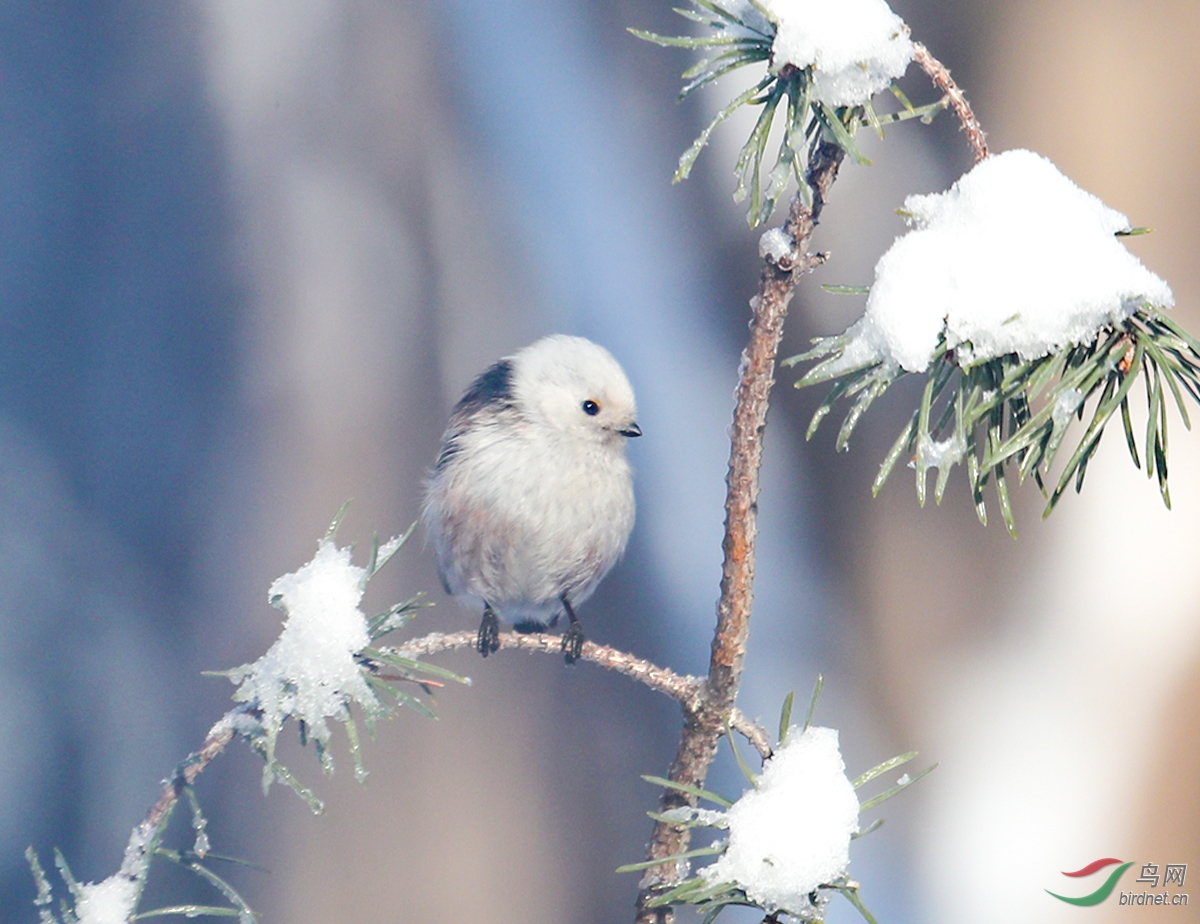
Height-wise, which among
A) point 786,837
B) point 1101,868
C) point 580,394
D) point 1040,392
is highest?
point 580,394

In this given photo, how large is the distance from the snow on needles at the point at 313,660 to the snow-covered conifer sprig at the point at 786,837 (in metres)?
0.10

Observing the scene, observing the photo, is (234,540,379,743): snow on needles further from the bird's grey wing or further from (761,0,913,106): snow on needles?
the bird's grey wing

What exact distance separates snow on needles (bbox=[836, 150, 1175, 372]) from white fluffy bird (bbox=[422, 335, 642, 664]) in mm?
359

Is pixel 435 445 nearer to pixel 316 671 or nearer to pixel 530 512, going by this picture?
pixel 530 512

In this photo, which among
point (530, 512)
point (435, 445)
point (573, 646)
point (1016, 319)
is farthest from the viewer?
point (435, 445)

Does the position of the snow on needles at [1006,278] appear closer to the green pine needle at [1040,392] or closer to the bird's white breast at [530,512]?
the green pine needle at [1040,392]

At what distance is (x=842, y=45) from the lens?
213mm

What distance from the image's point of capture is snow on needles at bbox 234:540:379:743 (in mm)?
262

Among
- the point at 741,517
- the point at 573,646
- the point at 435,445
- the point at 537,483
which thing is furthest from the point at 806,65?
the point at 435,445

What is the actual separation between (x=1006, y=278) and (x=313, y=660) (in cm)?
22

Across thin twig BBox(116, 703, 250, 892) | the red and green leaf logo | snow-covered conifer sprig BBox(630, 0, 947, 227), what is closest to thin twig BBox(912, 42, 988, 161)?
snow-covered conifer sprig BBox(630, 0, 947, 227)

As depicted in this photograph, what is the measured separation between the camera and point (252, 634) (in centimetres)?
72

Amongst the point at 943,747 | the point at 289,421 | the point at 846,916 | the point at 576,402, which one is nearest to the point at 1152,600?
the point at 943,747

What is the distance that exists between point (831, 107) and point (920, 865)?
24.9 inches
